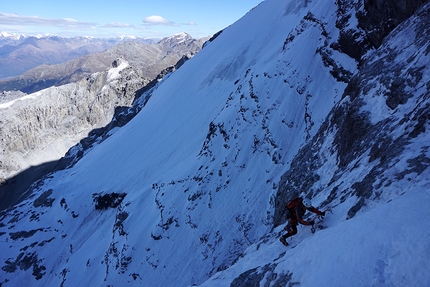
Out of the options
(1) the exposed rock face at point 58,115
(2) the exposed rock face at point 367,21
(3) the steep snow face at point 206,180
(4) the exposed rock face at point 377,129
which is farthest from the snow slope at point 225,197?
(1) the exposed rock face at point 58,115

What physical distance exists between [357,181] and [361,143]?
10.9ft

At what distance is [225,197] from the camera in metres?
28.9

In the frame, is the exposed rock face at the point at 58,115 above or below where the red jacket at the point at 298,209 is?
above

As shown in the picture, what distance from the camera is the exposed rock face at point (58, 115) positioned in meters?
124

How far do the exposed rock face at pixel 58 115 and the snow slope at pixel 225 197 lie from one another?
61.7 meters

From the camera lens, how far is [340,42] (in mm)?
29266

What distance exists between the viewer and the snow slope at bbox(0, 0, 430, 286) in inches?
285

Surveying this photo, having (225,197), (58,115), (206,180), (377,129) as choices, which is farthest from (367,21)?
(58,115)

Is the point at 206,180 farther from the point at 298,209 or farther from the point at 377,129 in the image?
the point at 298,209

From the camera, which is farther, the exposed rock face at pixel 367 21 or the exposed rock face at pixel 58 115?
the exposed rock face at pixel 58 115

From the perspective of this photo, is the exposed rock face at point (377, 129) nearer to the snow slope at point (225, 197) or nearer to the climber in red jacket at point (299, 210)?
the snow slope at point (225, 197)

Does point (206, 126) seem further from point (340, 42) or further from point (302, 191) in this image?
point (302, 191)

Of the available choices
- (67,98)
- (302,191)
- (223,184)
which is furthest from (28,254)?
(67,98)

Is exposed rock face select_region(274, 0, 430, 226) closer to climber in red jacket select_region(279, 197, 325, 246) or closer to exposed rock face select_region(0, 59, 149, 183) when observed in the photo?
climber in red jacket select_region(279, 197, 325, 246)
